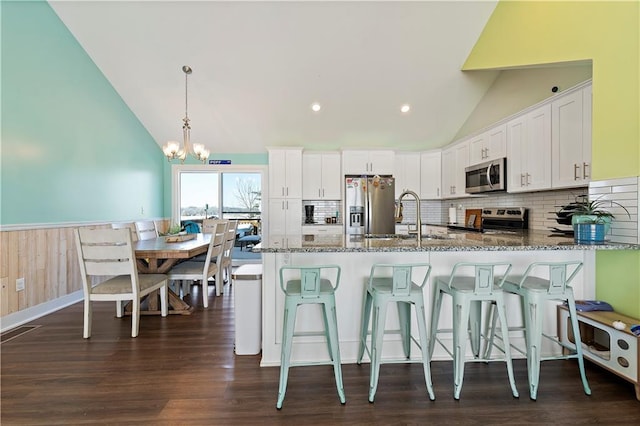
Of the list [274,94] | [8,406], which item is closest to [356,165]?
[274,94]

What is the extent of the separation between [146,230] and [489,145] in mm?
4753

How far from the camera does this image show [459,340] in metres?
1.84

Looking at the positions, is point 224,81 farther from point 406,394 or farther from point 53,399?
point 406,394

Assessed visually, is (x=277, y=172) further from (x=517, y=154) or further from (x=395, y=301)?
(x=395, y=301)

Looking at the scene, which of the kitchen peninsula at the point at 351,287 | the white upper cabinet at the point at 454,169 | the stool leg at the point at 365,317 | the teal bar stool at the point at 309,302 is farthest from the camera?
the white upper cabinet at the point at 454,169

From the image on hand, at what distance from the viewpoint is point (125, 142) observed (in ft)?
15.7

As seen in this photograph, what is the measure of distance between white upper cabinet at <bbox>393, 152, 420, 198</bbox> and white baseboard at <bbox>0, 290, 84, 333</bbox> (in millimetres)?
4865

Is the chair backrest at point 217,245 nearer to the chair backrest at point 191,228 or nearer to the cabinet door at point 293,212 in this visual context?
the chair backrest at point 191,228

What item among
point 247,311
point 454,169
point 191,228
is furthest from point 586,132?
point 191,228

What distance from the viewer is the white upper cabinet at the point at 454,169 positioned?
4.61 meters

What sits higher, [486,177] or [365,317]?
[486,177]

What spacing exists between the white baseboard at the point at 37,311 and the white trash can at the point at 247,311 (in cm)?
232

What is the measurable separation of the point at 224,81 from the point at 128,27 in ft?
4.09

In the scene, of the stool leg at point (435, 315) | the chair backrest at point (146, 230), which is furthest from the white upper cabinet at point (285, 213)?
the stool leg at point (435, 315)
